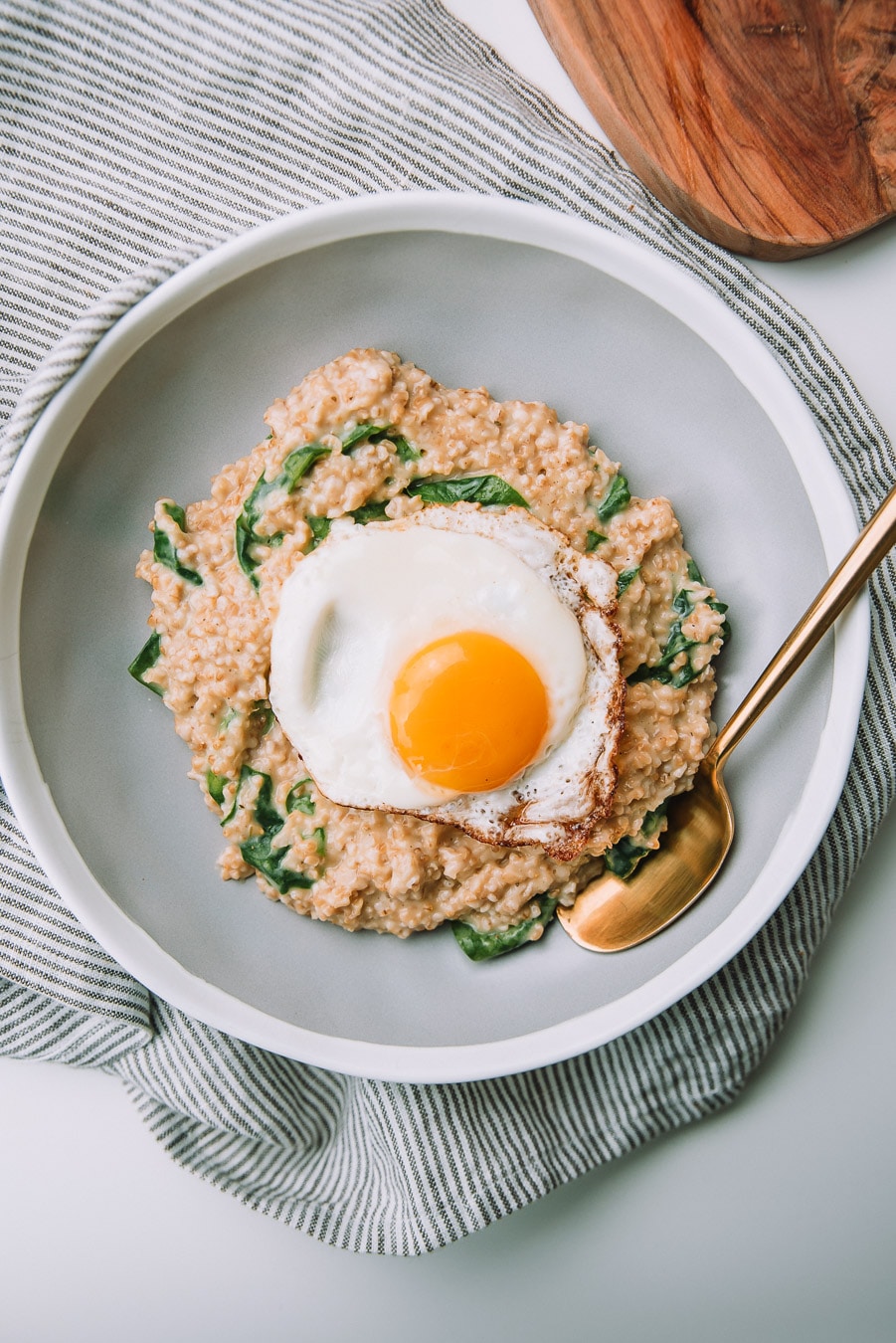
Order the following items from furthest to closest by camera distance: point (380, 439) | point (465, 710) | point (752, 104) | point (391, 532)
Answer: point (752, 104), point (380, 439), point (391, 532), point (465, 710)

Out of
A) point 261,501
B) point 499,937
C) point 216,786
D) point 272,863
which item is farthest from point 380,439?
point 499,937

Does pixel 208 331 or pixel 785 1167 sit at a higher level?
pixel 208 331

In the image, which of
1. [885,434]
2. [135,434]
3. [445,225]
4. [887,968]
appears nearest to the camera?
[445,225]

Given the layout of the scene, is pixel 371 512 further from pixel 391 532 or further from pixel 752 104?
pixel 752 104

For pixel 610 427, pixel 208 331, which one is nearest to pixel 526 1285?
pixel 610 427

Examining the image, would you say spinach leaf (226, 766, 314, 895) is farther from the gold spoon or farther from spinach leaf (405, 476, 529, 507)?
spinach leaf (405, 476, 529, 507)

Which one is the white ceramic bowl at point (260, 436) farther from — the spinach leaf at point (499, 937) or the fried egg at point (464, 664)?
the fried egg at point (464, 664)

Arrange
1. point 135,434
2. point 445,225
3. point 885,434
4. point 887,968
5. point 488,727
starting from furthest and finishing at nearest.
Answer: point 887,968, point 885,434, point 135,434, point 445,225, point 488,727

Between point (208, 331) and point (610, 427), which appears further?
point (610, 427)

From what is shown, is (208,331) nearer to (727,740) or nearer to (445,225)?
(445,225)
